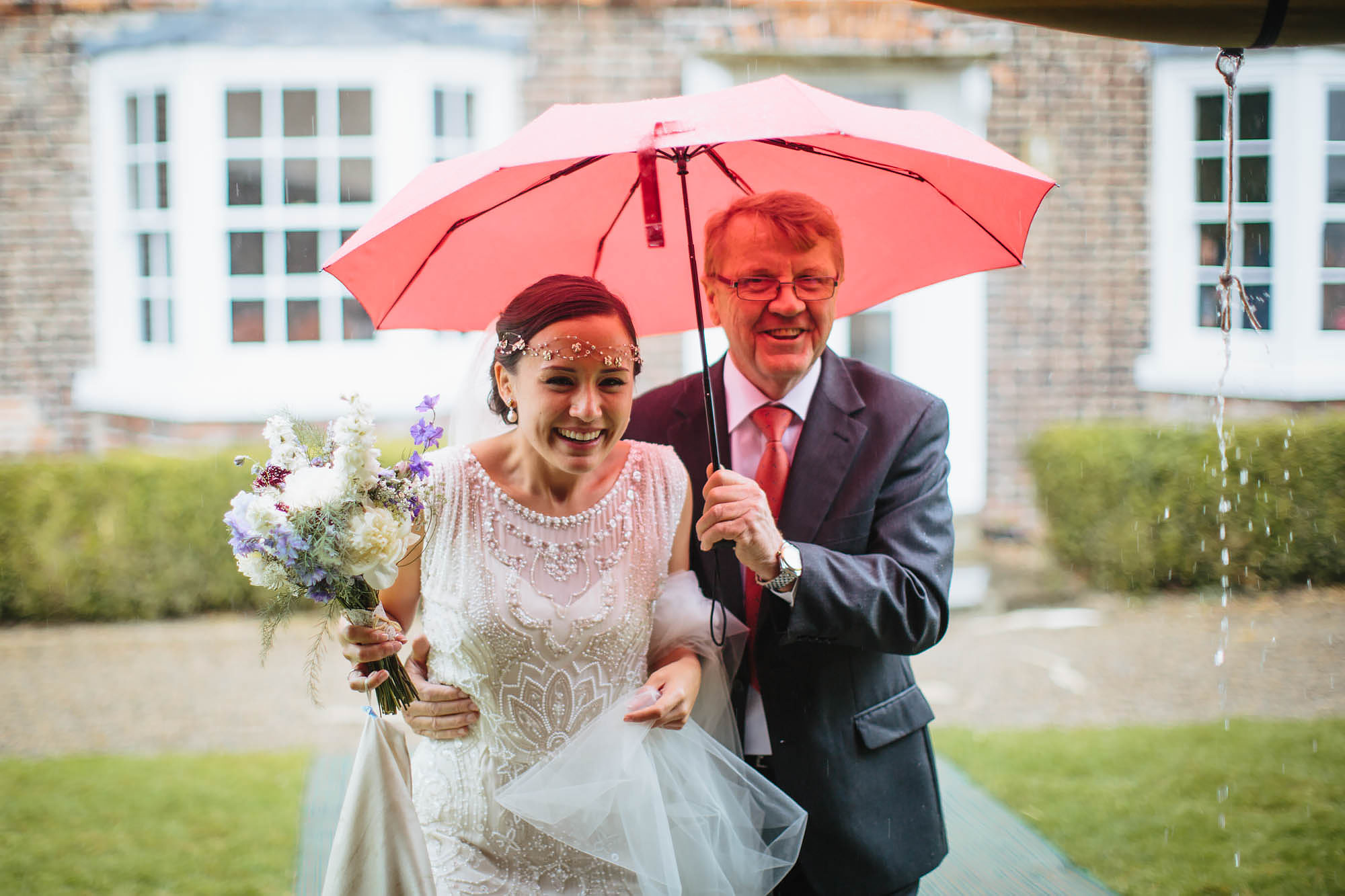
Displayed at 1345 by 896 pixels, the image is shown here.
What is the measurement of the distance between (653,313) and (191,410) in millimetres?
6613

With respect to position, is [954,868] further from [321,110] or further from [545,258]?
[321,110]

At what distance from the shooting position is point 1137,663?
6797 mm

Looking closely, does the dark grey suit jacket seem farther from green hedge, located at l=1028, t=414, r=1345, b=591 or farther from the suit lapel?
green hedge, located at l=1028, t=414, r=1345, b=591

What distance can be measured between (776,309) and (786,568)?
0.62 metres

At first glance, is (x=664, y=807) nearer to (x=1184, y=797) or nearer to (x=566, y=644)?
(x=566, y=644)

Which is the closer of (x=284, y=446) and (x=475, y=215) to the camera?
(x=284, y=446)

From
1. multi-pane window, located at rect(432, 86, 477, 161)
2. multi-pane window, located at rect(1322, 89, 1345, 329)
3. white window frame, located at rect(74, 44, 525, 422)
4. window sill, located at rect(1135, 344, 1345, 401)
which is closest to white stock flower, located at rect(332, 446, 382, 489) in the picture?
white window frame, located at rect(74, 44, 525, 422)

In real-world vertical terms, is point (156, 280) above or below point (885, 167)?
above

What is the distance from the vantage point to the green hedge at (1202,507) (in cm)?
789

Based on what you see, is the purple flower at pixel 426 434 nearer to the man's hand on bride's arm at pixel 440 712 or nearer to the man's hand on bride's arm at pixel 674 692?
the man's hand on bride's arm at pixel 440 712

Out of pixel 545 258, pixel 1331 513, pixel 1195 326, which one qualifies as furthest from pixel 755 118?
pixel 1195 326

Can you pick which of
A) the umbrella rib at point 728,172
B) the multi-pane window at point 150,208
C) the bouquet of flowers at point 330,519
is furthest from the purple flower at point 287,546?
the multi-pane window at point 150,208

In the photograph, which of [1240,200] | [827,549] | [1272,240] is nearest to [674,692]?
[827,549]

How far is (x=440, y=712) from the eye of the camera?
8.30 ft
